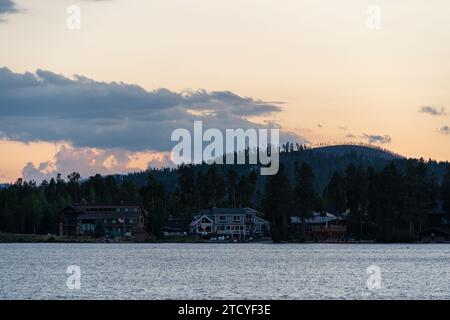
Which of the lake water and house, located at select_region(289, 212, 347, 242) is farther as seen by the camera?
house, located at select_region(289, 212, 347, 242)

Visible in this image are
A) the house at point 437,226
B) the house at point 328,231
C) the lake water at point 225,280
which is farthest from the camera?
the house at point 328,231

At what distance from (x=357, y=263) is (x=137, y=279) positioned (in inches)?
1459

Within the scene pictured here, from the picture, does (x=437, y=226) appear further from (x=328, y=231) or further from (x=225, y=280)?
(x=225, y=280)

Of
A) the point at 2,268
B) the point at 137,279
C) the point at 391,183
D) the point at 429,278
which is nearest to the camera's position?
the point at 137,279

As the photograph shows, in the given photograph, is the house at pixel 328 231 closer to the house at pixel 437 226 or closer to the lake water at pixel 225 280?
the house at pixel 437 226

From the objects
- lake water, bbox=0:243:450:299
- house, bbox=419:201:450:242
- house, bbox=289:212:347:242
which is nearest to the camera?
lake water, bbox=0:243:450:299

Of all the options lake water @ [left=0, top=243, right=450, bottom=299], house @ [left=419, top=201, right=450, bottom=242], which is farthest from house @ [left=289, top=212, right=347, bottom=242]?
lake water @ [left=0, top=243, right=450, bottom=299]

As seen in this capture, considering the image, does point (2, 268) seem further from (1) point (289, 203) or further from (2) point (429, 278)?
(1) point (289, 203)

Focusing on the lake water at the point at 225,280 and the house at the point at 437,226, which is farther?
the house at the point at 437,226

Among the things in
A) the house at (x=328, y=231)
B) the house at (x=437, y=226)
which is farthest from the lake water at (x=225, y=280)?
the house at (x=328, y=231)

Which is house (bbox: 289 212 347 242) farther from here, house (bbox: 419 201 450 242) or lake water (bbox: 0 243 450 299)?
lake water (bbox: 0 243 450 299)
